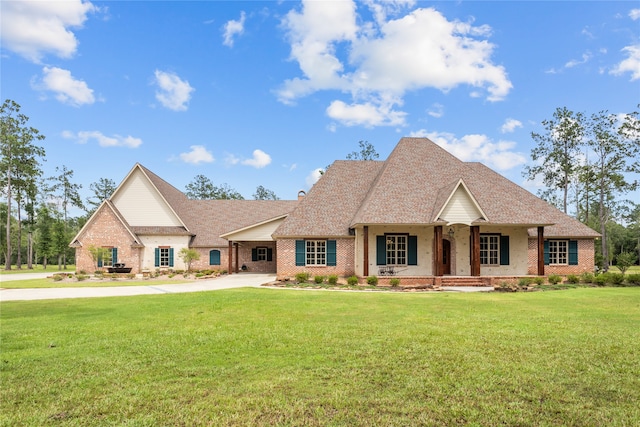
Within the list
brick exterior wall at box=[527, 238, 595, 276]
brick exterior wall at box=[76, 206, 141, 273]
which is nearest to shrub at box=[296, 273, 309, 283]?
brick exterior wall at box=[527, 238, 595, 276]

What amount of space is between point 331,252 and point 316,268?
1287 mm

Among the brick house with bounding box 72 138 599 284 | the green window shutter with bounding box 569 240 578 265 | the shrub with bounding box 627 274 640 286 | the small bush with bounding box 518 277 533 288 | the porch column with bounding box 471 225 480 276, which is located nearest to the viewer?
the small bush with bounding box 518 277 533 288

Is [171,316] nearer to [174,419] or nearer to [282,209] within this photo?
[174,419]

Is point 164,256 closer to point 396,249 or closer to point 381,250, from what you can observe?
point 381,250

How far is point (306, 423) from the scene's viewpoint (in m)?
4.06

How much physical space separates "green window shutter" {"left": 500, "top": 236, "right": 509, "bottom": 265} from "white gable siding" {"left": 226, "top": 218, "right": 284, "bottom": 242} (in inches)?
566

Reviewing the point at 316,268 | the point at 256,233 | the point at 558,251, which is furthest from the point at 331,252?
the point at 558,251

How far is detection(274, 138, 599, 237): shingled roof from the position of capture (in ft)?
69.2

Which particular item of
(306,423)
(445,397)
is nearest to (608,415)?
(445,397)

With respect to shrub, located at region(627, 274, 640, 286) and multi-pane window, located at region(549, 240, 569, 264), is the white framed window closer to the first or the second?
multi-pane window, located at region(549, 240, 569, 264)

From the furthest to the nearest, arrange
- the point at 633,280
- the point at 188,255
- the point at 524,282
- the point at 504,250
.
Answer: the point at 188,255 → the point at 504,250 → the point at 633,280 → the point at 524,282

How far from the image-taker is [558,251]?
23.9m

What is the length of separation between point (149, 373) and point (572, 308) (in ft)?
38.1

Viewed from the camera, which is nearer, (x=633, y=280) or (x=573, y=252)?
(x=633, y=280)
